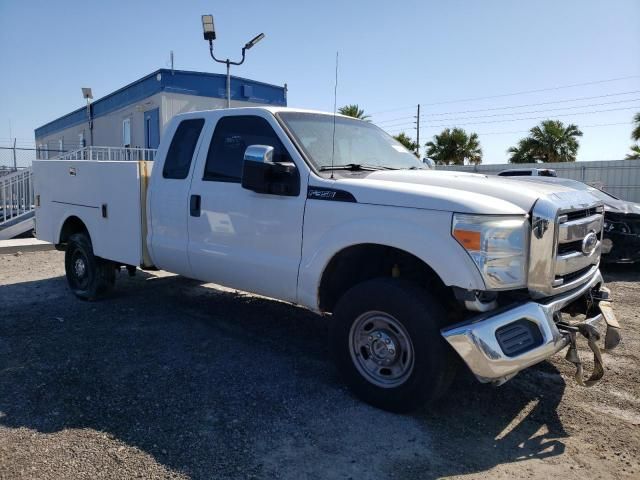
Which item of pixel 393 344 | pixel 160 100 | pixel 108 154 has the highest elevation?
pixel 160 100

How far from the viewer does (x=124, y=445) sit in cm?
308

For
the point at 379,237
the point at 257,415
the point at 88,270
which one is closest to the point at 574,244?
the point at 379,237

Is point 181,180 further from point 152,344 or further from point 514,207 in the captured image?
point 514,207

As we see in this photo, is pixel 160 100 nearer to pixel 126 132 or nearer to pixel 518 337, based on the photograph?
pixel 126 132

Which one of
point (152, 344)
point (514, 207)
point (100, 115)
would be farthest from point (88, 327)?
point (100, 115)

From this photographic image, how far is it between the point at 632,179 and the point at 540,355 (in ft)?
53.6

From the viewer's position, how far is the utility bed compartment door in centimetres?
546

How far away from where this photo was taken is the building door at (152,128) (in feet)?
62.0

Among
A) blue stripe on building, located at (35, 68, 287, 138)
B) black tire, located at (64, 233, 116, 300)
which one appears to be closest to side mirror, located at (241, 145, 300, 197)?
black tire, located at (64, 233, 116, 300)

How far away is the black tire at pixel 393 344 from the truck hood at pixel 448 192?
0.56 m

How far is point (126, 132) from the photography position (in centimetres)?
2130

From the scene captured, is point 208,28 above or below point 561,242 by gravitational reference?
above

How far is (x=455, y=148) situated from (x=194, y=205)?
32332 mm

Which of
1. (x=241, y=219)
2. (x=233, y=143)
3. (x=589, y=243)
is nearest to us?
(x=589, y=243)
